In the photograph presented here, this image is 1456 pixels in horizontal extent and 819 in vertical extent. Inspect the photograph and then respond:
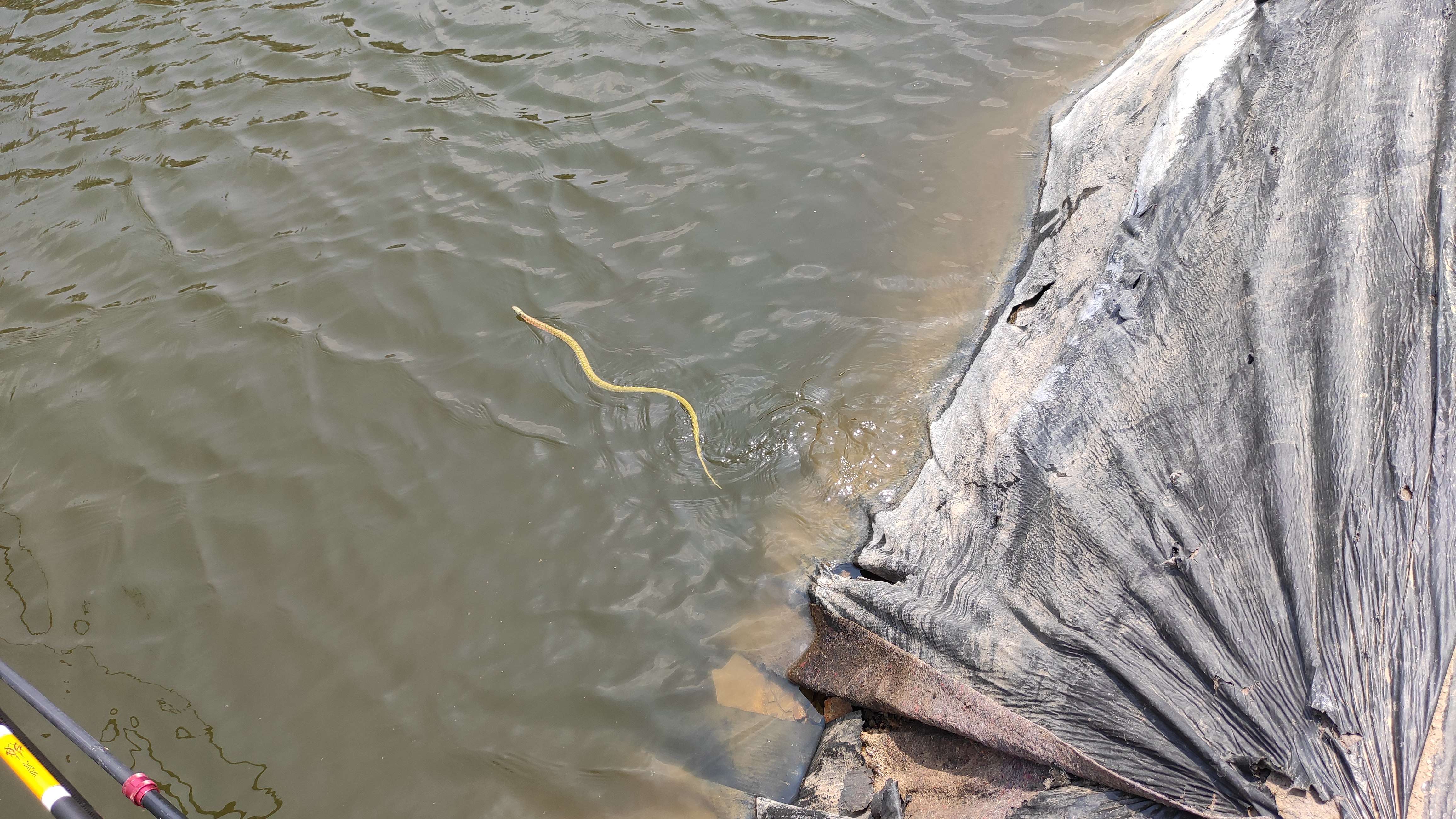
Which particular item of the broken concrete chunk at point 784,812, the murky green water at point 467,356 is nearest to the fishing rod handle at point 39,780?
the murky green water at point 467,356

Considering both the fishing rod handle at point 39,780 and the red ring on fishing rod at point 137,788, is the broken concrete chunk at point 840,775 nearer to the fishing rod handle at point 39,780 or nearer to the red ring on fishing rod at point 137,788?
the red ring on fishing rod at point 137,788

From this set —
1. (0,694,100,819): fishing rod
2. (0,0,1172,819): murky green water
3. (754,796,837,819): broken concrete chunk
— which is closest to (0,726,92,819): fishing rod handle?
(0,694,100,819): fishing rod

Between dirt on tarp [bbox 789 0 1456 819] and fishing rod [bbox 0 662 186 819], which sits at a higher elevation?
dirt on tarp [bbox 789 0 1456 819]

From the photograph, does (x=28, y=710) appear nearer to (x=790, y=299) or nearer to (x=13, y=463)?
(x=13, y=463)

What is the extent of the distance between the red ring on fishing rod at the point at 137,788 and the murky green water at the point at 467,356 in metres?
0.90

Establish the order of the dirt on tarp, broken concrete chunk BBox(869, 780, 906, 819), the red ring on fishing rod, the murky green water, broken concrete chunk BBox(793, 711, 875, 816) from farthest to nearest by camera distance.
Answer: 1. the murky green water
2. broken concrete chunk BBox(793, 711, 875, 816)
3. broken concrete chunk BBox(869, 780, 906, 819)
4. the red ring on fishing rod
5. the dirt on tarp

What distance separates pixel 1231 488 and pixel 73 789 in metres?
3.33

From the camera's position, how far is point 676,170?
16.5 feet

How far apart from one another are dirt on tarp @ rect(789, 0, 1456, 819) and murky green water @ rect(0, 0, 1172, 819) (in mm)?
628

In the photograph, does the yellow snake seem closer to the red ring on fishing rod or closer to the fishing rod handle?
the red ring on fishing rod

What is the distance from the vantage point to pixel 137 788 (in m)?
2.17

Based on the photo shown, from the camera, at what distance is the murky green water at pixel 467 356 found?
126 inches

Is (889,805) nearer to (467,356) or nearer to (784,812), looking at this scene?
(784,812)

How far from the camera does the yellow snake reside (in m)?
3.88
